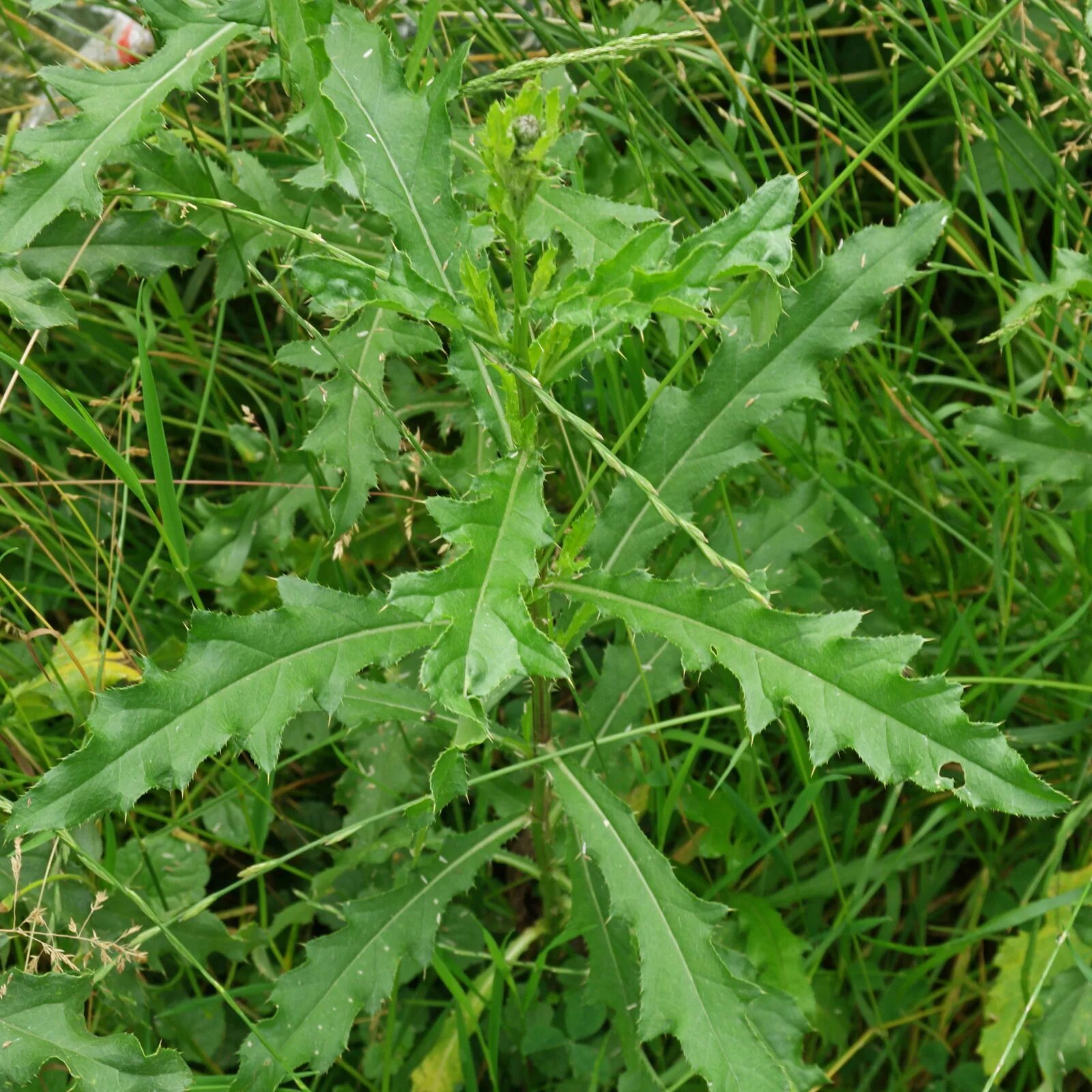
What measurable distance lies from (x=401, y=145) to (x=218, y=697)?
3.21ft

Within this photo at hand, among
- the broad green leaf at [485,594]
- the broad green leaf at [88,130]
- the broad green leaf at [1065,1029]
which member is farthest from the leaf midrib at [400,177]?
the broad green leaf at [1065,1029]

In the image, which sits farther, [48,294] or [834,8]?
[834,8]

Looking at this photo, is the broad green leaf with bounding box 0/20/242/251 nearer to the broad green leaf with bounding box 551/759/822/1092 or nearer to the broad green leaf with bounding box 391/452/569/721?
the broad green leaf with bounding box 391/452/569/721

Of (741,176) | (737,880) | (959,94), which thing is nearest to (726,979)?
(737,880)

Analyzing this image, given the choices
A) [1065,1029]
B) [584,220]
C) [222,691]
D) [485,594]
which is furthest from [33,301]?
[1065,1029]

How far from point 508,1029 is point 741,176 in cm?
191

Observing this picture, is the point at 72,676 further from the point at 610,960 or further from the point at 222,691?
the point at 610,960

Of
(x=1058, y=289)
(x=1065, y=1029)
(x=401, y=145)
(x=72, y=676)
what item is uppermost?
(x=401, y=145)

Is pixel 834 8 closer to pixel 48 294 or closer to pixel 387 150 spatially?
pixel 387 150

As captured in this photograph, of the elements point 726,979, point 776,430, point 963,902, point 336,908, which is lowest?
point 963,902

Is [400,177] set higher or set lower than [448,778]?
higher

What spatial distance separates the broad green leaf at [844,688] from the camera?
1.66 m

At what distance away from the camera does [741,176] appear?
255 cm

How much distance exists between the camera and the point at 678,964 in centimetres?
190
